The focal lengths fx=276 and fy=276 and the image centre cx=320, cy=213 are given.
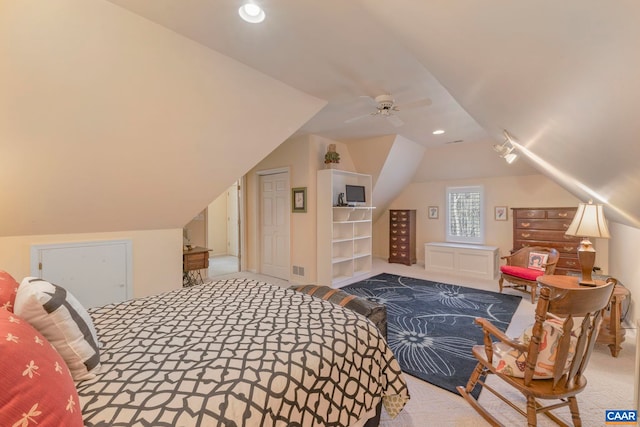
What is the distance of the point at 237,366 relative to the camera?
45.5 inches

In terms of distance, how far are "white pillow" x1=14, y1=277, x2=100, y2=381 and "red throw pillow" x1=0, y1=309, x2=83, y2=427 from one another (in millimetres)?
185

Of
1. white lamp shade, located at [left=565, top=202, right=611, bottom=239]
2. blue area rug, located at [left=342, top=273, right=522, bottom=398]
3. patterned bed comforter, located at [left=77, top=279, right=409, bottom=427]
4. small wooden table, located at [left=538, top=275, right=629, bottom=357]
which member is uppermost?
white lamp shade, located at [left=565, top=202, right=611, bottom=239]

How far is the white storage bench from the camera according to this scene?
17.3ft

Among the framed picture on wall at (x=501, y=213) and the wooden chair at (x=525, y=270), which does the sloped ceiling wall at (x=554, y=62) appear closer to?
the wooden chair at (x=525, y=270)

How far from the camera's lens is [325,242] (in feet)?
15.8

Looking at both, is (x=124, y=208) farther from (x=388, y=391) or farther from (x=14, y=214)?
(x=388, y=391)

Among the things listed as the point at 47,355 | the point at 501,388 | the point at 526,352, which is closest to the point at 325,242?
the point at 501,388

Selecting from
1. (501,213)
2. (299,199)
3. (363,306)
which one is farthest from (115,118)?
(501,213)

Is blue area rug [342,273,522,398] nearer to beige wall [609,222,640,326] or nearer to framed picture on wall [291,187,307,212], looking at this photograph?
beige wall [609,222,640,326]

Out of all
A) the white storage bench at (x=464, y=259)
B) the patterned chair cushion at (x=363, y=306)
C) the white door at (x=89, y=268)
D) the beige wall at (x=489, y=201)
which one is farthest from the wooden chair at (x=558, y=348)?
the beige wall at (x=489, y=201)

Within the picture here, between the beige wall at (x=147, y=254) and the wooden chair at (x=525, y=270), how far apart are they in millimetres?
4834

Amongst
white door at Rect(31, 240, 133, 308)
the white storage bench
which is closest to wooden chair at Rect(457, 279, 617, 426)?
white door at Rect(31, 240, 133, 308)

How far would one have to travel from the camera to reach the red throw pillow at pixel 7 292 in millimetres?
1255

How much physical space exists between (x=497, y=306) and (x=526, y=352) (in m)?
2.67
